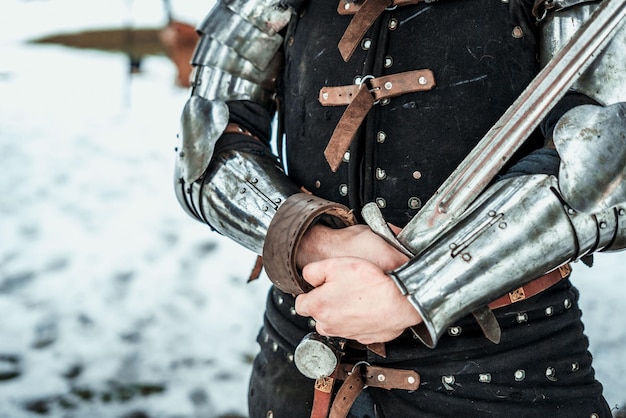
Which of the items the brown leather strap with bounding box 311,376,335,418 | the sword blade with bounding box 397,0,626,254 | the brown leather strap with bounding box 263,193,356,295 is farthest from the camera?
the brown leather strap with bounding box 311,376,335,418

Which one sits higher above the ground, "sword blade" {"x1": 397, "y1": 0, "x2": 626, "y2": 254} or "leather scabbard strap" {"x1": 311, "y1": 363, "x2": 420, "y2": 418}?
"sword blade" {"x1": 397, "y1": 0, "x2": 626, "y2": 254}

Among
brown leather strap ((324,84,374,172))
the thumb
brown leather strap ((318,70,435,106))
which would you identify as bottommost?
the thumb

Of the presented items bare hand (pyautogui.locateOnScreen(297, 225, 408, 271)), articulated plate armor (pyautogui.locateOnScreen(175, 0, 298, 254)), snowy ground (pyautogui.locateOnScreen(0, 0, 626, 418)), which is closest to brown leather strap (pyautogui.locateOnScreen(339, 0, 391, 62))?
articulated plate armor (pyautogui.locateOnScreen(175, 0, 298, 254))

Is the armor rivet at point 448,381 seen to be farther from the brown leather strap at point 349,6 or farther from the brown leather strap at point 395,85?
the brown leather strap at point 349,6

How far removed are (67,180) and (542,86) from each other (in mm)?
3993

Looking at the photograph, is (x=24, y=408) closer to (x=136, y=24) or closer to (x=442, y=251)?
(x=442, y=251)

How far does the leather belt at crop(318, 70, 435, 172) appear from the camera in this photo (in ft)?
4.18

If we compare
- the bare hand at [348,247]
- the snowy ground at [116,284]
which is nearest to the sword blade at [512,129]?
the bare hand at [348,247]

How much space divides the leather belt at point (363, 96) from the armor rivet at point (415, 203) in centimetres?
15

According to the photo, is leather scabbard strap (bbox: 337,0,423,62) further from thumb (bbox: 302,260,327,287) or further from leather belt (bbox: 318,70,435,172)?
thumb (bbox: 302,260,327,287)

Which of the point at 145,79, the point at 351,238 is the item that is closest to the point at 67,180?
the point at 145,79

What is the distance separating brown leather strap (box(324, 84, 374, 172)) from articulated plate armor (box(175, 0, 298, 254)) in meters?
0.12

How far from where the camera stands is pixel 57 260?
12.6 feet

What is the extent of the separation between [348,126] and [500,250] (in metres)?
0.36
